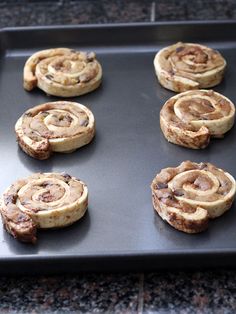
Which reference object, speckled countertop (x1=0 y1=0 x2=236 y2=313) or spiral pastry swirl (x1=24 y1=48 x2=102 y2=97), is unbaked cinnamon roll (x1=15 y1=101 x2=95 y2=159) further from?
speckled countertop (x1=0 y1=0 x2=236 y2=313)

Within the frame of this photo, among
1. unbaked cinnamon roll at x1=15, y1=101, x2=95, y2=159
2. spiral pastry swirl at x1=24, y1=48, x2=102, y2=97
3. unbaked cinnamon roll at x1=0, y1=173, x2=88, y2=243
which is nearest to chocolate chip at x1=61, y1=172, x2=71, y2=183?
unbaked cinnamon roll at x1=0, y1=173, x2=88, y2=243

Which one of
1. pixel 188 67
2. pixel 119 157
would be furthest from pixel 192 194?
pixel 188 67

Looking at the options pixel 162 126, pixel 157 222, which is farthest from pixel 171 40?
pixel 157 222

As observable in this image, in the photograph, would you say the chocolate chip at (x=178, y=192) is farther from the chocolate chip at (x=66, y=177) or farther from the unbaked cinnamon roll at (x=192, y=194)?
the chocolate chip at (x=66, y=177)

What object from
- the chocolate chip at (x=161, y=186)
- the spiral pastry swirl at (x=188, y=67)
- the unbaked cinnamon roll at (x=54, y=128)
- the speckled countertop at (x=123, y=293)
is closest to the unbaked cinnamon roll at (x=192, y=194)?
the chocolate chip at (x=161, y=186)

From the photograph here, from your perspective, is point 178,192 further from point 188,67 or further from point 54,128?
point 188,67

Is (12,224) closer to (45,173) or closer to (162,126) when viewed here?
(45,173)
